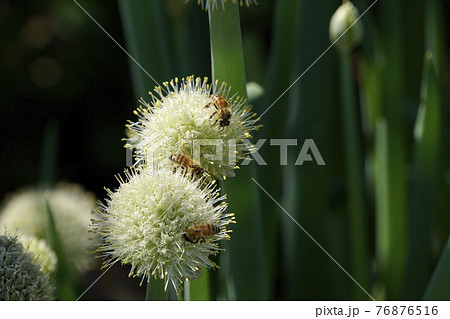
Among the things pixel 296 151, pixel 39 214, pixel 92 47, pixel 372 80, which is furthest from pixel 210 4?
pixel 92 47

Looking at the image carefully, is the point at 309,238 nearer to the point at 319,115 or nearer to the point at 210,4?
the point at 319,115

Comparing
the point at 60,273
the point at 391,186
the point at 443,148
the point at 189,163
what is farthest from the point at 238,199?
the point at 443,148

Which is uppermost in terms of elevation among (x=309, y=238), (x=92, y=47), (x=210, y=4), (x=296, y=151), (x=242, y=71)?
(x=92, y=47)

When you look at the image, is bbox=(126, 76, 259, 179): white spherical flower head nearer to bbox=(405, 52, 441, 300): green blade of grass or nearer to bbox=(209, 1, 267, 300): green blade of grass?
bbox=(209, 1, 267, 300): green blade of grass

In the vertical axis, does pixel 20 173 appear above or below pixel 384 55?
below

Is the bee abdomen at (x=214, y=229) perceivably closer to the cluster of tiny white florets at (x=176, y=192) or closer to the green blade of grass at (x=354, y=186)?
the cluster of tiny white florets at (x=176, y=192)

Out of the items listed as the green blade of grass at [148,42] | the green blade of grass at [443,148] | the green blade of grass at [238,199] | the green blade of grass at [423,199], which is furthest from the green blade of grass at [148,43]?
the green blade of grass at [443,148]

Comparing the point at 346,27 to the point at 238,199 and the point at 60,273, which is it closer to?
the point at 238,199
